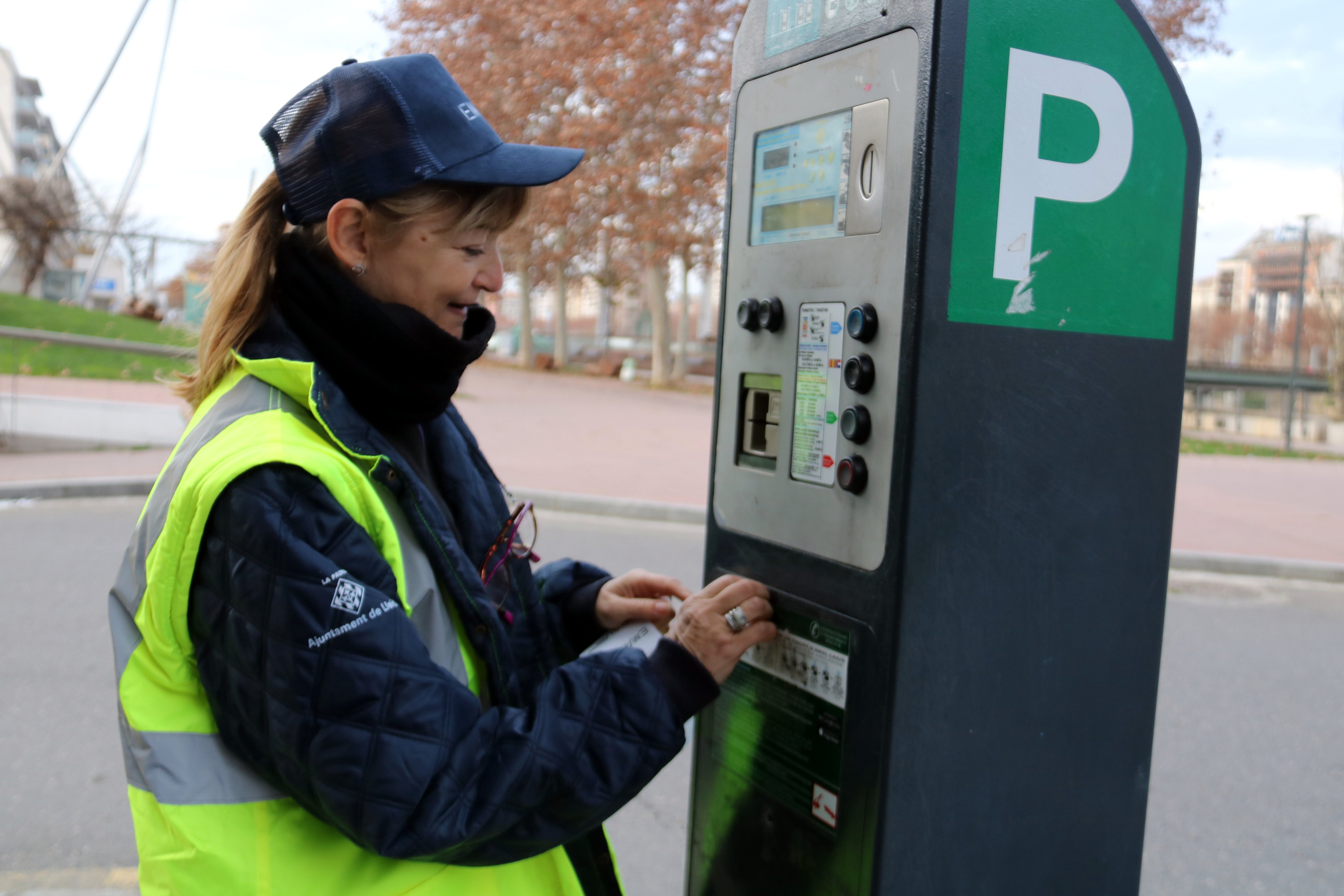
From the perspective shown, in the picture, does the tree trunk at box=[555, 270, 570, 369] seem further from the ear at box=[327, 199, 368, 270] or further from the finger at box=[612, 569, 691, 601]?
the ear at box=[327, 199, 368, 270]

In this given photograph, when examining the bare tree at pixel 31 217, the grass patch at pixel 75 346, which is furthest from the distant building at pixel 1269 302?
the bare tree at pixel 31 217

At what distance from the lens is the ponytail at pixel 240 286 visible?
52.4 inches

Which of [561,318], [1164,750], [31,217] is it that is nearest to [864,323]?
[1164,750]

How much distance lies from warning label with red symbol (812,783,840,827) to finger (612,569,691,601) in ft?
1.24

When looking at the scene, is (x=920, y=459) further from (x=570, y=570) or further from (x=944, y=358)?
(x=570, y=570)

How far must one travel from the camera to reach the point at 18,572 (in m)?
5.30

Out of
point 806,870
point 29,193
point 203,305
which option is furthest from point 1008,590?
point 29,193

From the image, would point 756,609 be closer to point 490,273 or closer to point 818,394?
point 818,394

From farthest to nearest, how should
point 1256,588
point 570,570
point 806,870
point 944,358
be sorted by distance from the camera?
point 1256,588 < point 570,570 < point 806,870 < point 944,358

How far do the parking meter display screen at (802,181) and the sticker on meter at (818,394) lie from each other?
0.13m

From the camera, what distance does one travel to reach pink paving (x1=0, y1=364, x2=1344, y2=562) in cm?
784

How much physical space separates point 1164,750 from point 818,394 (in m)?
2.97

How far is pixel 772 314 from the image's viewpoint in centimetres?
167

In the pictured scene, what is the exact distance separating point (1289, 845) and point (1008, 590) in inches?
94.7
